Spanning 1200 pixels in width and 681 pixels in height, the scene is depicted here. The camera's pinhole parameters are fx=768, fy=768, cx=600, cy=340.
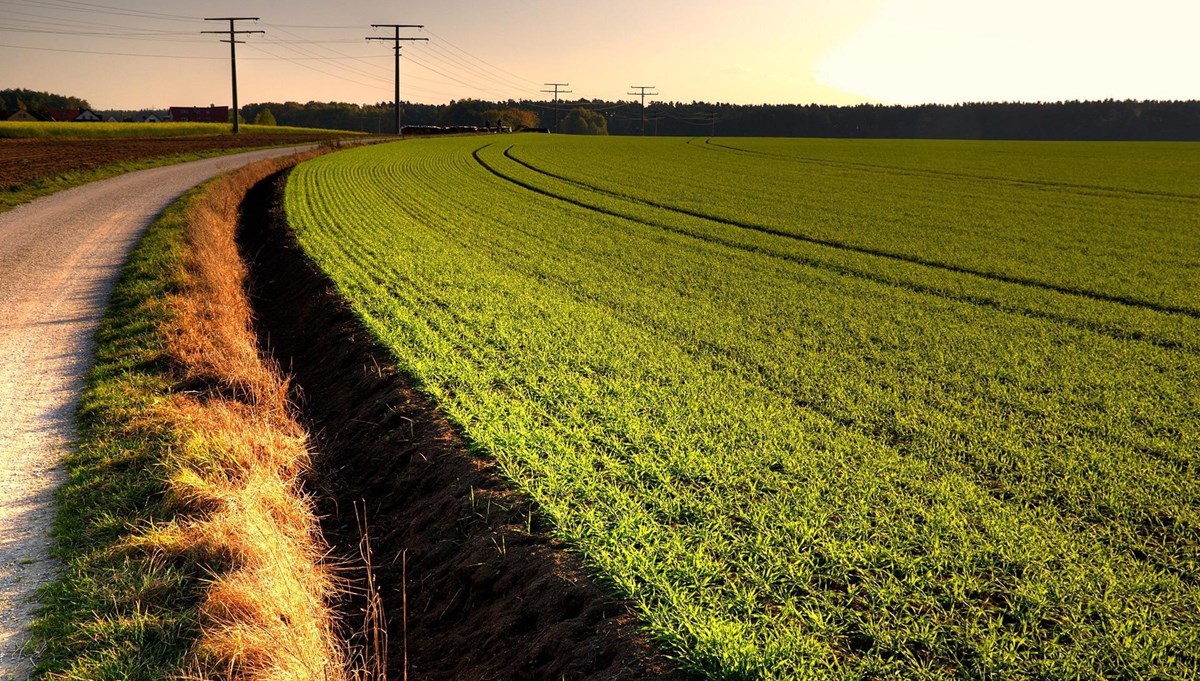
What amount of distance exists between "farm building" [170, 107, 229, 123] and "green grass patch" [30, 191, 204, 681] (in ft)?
413

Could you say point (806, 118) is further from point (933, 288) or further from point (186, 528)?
point (186, 528)

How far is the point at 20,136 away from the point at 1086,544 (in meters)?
70.3

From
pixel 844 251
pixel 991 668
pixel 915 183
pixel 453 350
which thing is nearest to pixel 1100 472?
pixel 991 668

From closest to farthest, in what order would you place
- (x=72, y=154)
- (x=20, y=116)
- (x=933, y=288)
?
(x=933, y=288), (x=72, y=154), (x=20, y=116)

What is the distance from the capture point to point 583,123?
6801 inches

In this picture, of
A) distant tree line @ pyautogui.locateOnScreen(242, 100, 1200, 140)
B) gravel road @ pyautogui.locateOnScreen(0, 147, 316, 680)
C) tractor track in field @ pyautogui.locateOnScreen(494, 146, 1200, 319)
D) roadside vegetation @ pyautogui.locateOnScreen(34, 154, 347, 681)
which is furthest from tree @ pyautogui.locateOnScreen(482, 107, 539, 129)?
roadside vegetation @ pyautogui.locateOnScreen(34, 154, 347, 681)

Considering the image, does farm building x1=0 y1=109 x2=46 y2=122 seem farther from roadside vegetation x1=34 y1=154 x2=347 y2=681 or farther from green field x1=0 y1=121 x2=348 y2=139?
roadside vegetation x1=34 y1=154 x2=347 y2=681

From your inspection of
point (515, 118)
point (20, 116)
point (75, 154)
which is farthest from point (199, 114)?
point (75, 154)

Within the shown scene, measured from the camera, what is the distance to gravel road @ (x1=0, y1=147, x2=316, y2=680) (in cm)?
503

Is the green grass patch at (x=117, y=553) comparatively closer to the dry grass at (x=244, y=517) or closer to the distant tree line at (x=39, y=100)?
the dry grass at (x=244, y=517)

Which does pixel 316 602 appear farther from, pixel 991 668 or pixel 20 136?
pixel 20 136

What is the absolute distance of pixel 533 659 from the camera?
4.36 m

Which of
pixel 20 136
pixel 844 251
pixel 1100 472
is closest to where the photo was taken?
pixel 1100 472

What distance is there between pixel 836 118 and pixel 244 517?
17280 cm
